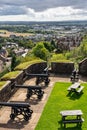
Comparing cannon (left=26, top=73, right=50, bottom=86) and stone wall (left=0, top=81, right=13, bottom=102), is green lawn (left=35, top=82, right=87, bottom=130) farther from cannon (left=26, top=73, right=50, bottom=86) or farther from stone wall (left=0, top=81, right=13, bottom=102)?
stone wall (left=0, top=81, right=13, bottom=102)

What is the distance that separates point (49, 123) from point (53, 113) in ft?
3.19

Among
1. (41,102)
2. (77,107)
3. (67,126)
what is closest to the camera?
(67,126)

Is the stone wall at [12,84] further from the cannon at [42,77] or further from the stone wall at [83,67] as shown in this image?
the stone wall at [83,67]

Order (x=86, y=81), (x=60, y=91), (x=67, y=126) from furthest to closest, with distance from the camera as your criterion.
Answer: (x=86, y=81) < (x=60, y=91) < (x=67, y=126)

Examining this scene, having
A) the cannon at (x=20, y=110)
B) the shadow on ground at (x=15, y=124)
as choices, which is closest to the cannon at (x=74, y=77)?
the cannon at (x=20, y=110)

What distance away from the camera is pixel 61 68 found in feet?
59.0

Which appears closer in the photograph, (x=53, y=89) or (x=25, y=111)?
(x=25, y=111)

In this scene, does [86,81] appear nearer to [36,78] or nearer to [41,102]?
[36,78]

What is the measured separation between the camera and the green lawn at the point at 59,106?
32.2 feet

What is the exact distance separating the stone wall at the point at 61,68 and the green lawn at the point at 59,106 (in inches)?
104

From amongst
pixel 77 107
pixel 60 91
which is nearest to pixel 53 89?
pixel 60 91

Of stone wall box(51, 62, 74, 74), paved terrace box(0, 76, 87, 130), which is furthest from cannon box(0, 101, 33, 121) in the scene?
stone wall box(51, 62, 74, 74)

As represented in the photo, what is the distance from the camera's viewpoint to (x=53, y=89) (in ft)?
47.1

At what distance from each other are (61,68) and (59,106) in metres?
6.39
